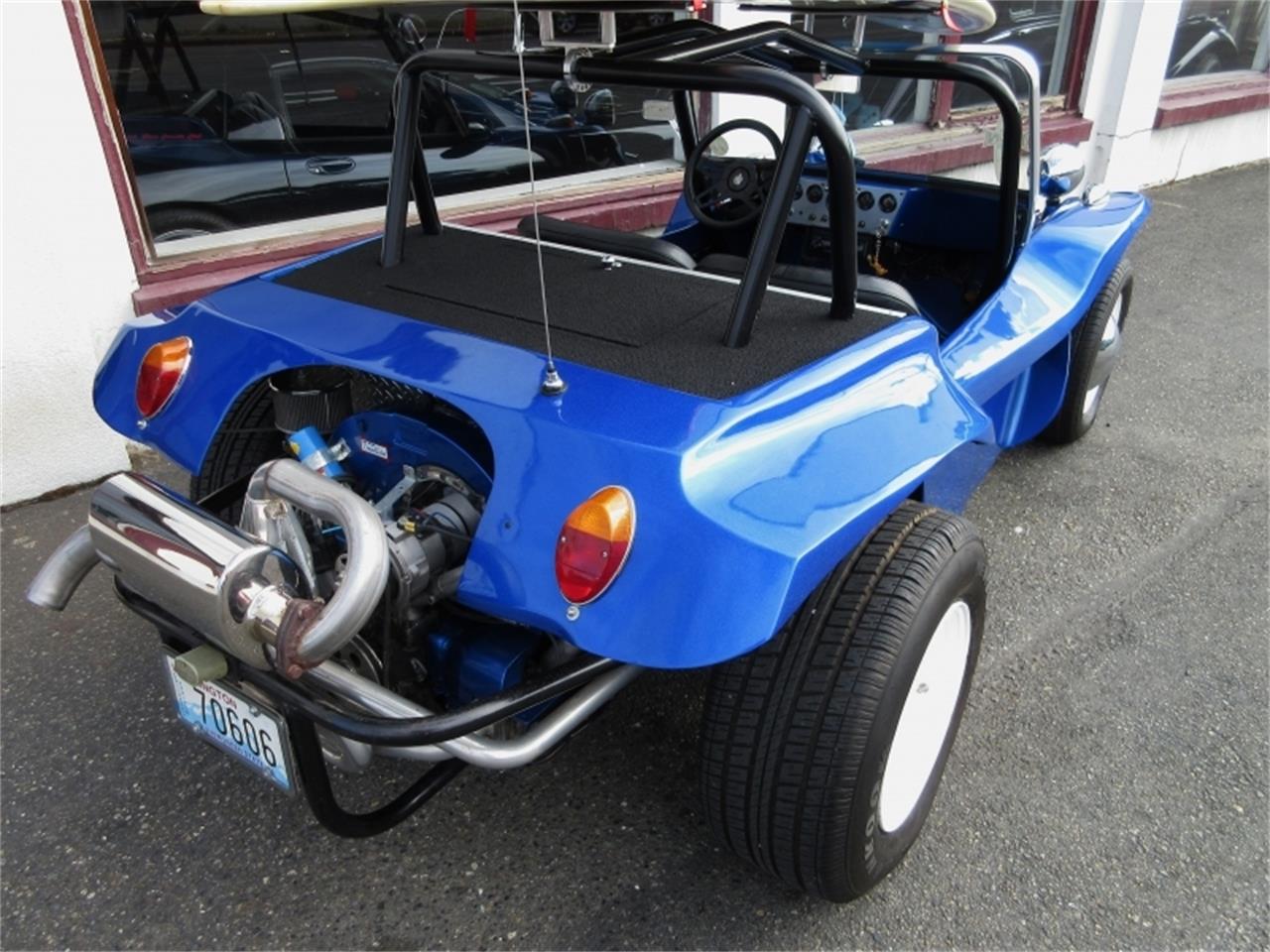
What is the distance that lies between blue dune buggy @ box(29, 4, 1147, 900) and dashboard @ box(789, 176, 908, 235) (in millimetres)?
975

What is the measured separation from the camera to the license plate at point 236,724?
62.8 inches

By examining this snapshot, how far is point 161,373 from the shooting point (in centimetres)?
209

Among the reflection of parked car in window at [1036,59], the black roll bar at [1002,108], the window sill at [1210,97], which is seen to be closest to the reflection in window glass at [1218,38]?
the reflection of parked car in window at [1036,59]

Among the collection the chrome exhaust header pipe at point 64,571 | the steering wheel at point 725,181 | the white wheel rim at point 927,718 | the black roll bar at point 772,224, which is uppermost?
the black roll bar at point 772,224

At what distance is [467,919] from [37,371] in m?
2.49

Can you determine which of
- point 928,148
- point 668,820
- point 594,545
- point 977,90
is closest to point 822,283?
point 594,545

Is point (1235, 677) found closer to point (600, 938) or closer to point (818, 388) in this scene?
point (818, 388)

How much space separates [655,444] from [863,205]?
223cm

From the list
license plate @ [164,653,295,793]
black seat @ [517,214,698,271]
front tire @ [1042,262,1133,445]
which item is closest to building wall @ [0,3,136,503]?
black seat @ [517,214,698,271]

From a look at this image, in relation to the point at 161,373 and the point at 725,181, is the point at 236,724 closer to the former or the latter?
the point at 161,373

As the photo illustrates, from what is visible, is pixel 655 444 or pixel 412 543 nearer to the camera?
pixel 655 444

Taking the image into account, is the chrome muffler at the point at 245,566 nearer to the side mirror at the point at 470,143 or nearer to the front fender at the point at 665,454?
the front fender at the point at 665,454

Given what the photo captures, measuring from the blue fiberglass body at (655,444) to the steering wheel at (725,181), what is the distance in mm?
1081

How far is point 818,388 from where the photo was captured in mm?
1742
